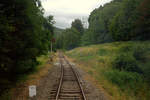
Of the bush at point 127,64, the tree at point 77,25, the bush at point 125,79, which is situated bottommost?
the bush at point 125,79

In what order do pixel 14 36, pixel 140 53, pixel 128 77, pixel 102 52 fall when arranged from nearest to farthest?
pixel 14 36
pixel 128 77
pixel 140 53
pixel 102 52

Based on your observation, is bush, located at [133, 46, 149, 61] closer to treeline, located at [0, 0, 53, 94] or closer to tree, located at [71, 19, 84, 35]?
treeline, located at [0, 0, 53, 94]

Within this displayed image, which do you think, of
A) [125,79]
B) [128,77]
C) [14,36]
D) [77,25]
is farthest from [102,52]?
[77,25]

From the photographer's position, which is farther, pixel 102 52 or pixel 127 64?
pixel 102 52

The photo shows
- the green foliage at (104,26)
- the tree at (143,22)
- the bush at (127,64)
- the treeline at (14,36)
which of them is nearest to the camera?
the treeline at (14,36)

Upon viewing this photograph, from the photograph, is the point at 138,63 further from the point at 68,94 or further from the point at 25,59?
the point at 25,59

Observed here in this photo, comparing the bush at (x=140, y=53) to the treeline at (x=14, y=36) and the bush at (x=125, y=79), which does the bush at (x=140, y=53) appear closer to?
the bush at (x=125, y=79)

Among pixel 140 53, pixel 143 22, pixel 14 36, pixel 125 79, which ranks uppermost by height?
pixel 143 22

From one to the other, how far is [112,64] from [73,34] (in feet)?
196

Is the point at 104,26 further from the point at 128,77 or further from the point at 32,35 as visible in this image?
the point at 32,35

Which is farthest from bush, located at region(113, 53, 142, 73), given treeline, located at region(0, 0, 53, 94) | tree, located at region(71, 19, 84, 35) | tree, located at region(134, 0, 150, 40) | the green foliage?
tree, located at region(71, 19, 84, 35)

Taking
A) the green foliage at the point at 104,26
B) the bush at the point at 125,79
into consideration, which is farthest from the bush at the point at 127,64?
the green foliage at the point at 104,26

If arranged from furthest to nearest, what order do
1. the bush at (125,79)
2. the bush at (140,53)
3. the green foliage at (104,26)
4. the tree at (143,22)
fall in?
the green foliage at (104,26) → the tree at (143,22) → the bush at (140,53) → the bush at (125,79)

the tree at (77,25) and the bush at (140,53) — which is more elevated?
the tree at (77,25)
